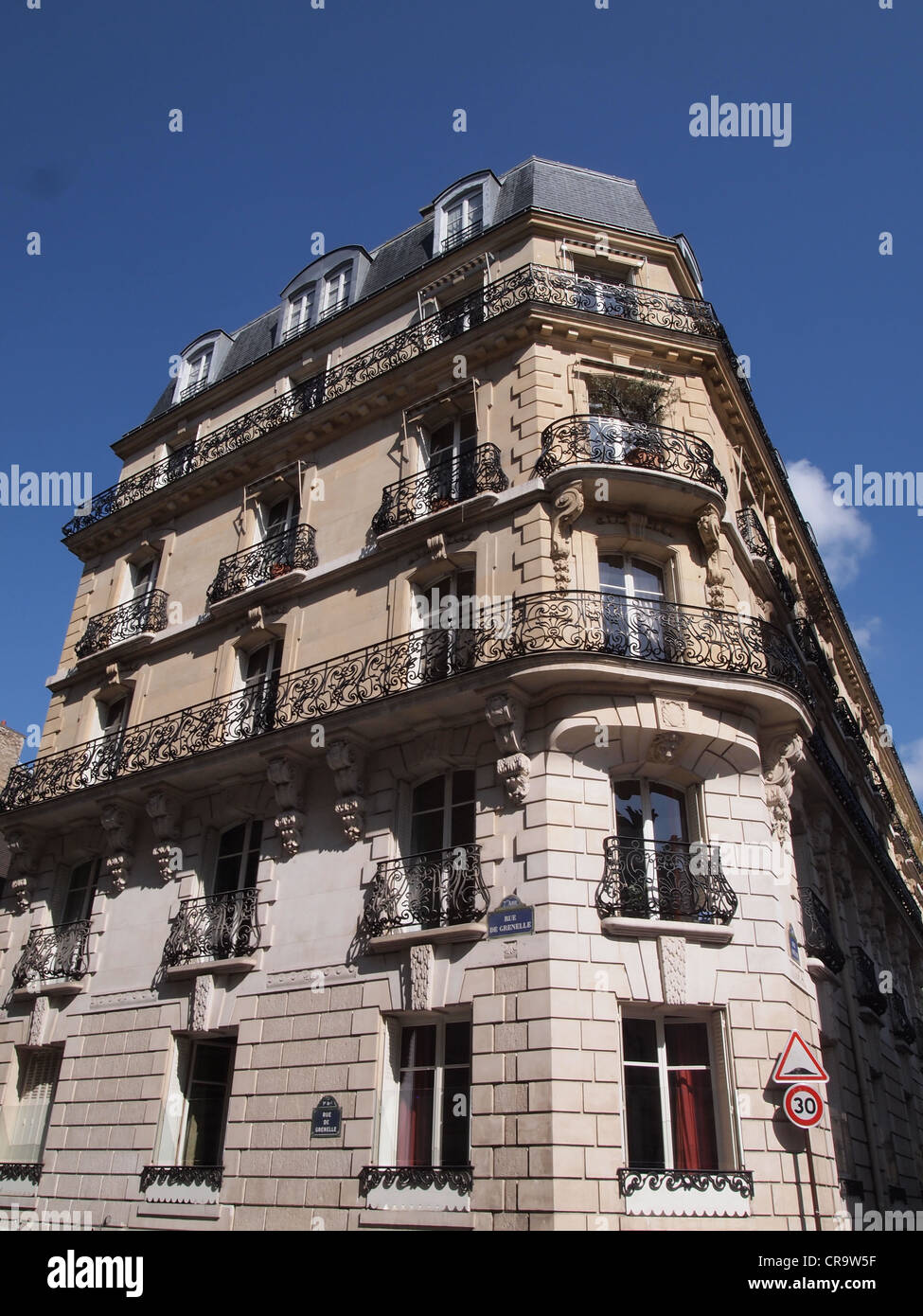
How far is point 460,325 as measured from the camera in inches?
734

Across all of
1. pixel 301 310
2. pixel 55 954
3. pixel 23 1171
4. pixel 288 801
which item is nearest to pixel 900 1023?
pixel 288 801

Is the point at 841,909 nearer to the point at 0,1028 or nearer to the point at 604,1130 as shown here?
the point at 604,1130

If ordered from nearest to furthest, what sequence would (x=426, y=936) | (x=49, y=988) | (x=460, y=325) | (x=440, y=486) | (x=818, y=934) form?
1. (x=426, y=936)
2. (x=818, y=934)
3. (x=440, y=486)
4. (x=49, y=988)
5. (x=460, y=325)

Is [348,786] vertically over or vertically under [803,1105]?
over

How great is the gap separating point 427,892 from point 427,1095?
258 cm

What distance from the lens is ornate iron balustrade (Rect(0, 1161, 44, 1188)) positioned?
16.3 meters

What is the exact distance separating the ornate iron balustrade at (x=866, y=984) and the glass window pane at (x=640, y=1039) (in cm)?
716

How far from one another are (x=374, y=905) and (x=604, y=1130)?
14.1 feet

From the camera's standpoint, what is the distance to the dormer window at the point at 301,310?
22984 millimetres

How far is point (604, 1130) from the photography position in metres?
11.3

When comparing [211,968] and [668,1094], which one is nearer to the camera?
[668,1094]

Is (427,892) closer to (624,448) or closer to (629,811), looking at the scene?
(629,811)

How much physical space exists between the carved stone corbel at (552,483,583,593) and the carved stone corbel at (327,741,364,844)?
423cm

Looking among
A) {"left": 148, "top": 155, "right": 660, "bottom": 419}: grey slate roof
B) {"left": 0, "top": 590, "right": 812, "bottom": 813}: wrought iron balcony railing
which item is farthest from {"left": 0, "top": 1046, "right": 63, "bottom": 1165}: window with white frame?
{"left": 148, "top": 155, "right": 660, "bottom": 419}: grey slate roof
